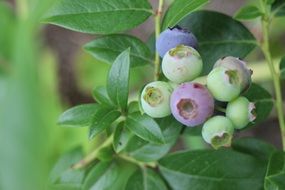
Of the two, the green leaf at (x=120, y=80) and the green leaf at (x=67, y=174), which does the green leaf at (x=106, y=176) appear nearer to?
the green leaf at (x=67, y=174)

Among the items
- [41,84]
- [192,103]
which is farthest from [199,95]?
[41,84]

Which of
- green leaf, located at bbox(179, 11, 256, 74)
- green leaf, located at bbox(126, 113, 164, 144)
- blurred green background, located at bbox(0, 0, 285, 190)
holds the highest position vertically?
green leaf, located at bbox(179, 11, 256, 74)

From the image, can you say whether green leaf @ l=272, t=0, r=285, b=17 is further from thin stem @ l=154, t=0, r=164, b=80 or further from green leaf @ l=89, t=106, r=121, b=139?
green leaf @ l=89, t=106, r=121, b=139

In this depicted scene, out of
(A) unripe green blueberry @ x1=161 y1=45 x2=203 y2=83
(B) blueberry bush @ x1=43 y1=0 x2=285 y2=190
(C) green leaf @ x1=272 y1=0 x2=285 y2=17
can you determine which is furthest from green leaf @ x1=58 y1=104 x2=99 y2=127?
(C) green leaf @ x1=272 y1=0 x2=285 y2=17

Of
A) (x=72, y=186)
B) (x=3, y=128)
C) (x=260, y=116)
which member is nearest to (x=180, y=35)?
(x=260, y=116)

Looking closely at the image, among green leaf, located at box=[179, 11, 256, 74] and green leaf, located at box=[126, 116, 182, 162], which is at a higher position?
green leaf, located at box=[179, 11, 256, 74]

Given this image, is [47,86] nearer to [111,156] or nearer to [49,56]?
[49,56]
